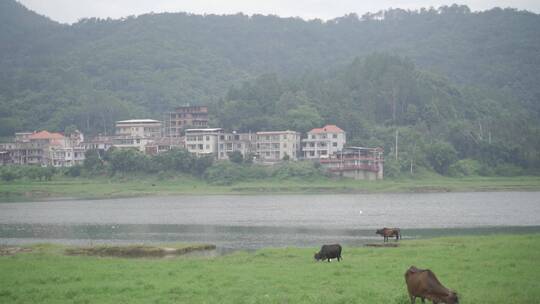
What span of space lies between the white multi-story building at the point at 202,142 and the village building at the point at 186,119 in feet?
30.1

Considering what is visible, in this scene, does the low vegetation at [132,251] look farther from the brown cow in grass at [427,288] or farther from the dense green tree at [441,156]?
the dense green tree at [441,156]

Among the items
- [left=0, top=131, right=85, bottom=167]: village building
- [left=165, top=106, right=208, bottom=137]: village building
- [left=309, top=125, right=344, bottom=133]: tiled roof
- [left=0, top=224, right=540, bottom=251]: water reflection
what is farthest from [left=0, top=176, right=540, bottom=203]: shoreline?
[left=0, top=224, right=540, bottom=251]: water reflection

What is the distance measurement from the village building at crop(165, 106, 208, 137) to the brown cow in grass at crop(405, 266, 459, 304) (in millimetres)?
105738

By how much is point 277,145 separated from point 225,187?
16617mm

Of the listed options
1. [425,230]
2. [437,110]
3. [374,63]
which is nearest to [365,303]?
[425,230]

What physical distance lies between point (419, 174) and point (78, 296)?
89389 mm

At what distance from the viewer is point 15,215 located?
221 feet

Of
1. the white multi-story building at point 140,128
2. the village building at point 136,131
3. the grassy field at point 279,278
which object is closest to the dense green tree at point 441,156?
the village building at point 136,131

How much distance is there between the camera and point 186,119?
Answer: 12488 centimetres

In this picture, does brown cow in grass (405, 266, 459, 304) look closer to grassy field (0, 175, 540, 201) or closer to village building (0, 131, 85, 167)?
grassy field (0, 175, 540, 201)

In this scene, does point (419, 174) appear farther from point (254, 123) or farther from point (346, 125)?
point (254, 123)

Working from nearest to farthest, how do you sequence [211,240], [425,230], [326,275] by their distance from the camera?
[326,275] < [211,240] < [425,230]

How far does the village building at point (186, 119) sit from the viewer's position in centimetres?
12344

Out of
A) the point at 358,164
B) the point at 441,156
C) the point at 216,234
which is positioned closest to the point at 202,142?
the point at 358,164
